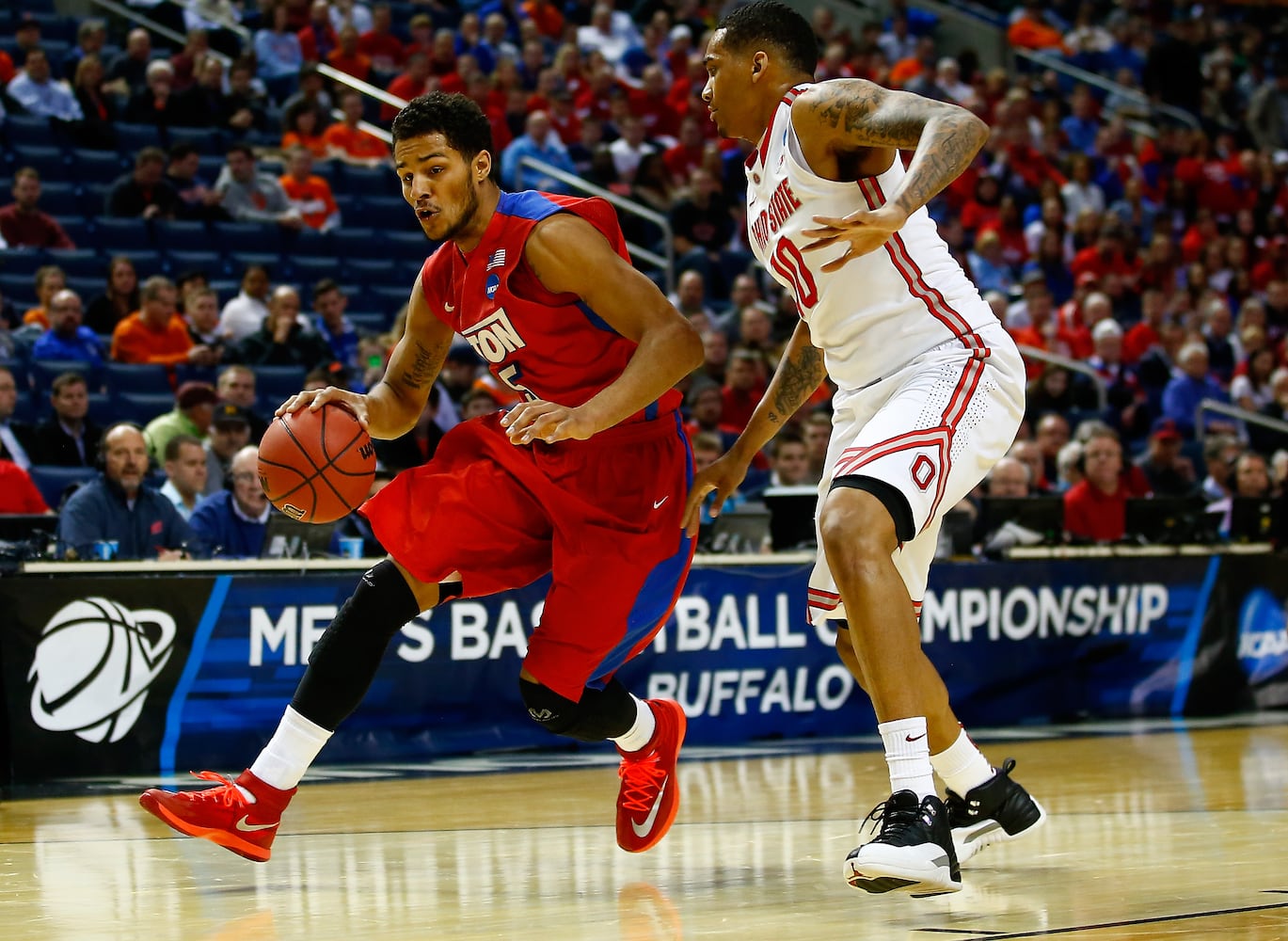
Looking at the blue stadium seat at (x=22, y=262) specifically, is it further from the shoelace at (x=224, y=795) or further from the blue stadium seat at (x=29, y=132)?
the shoelace at (x=224, y=795)

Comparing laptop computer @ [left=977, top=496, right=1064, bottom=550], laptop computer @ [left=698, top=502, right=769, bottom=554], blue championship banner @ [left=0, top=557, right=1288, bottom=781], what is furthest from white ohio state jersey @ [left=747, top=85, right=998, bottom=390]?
laptop computer @ [left=977, top=496, right=1064, bottom=550]

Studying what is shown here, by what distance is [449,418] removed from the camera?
10.0 meters

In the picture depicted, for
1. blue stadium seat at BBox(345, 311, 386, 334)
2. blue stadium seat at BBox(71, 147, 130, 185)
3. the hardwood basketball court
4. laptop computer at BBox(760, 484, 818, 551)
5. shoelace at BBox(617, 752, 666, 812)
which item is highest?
blue stadium seat at BBox(71, 147, 130, 185)

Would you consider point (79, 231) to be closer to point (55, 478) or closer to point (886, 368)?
point (55, 478)

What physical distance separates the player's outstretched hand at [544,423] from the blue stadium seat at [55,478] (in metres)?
5.72

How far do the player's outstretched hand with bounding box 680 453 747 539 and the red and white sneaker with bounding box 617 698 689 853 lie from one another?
1.97 feet

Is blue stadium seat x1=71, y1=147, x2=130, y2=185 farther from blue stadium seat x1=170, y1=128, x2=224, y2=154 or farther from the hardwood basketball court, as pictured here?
the hardwood basketball court

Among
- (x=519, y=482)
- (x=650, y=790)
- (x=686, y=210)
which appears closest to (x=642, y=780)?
(x=650, y=790)

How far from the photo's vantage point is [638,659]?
24.3 ft

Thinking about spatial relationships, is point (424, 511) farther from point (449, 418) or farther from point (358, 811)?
point (449, 418)

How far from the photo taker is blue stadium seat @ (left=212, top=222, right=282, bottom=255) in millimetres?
11500

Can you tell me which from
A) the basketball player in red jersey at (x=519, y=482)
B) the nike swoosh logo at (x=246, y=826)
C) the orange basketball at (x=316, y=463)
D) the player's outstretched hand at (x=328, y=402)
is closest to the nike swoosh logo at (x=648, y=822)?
the basketball player in red jersey at (x=519, y=482)

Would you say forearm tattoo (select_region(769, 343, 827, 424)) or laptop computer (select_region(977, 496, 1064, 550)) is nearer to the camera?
forearm tattoo (select_region(769, 343, 827, 424))

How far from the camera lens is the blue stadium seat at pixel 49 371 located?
9.55 meters
